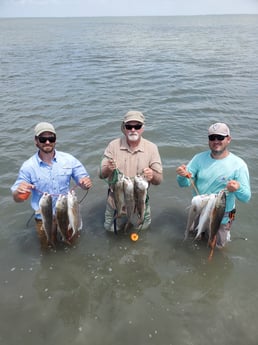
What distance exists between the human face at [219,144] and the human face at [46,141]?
2.97 meters

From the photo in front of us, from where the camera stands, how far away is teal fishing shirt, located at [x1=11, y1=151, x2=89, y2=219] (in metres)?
6.07

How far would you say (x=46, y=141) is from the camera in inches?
232

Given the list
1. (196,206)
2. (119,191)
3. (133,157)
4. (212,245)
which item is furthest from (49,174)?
(212,245)

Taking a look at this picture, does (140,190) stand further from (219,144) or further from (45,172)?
(45,172)

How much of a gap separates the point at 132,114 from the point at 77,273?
3633 mm

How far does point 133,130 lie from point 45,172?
6.17ft

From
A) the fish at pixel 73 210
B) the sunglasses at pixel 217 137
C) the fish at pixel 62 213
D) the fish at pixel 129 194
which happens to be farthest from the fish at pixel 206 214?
the fish at pixel 62 213

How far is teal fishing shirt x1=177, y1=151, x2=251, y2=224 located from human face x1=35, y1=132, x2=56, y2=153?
264cm

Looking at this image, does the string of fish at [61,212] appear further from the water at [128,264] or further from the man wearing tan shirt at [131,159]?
the water at [128,264]

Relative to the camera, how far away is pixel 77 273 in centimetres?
695

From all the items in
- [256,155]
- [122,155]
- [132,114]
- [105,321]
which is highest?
[132,114]

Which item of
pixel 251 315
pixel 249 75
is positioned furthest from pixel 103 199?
pixel 249 75

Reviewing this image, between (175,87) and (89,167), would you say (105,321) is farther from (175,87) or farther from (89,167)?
(175,87)

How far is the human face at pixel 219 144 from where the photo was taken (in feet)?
19.2
